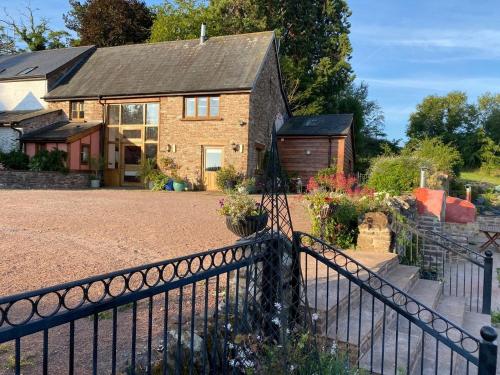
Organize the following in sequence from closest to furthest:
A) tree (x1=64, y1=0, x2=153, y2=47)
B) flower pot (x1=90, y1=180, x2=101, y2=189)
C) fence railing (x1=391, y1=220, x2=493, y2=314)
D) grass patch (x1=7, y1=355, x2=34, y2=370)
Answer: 1. grass patch (x1=7, y1=355, x2=34, y2=370)
2. fence railing (x1=391, y1=220, x2=493, y2=314)
3. flower pot (x1=90, y1=180, x2=101, y2=189)
4. tree (x1=64, y1=0, x2=153, y2=47)

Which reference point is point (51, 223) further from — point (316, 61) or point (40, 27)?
point (40, 27)

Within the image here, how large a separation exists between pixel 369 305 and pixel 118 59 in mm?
21158

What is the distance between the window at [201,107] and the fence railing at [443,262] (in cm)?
1189

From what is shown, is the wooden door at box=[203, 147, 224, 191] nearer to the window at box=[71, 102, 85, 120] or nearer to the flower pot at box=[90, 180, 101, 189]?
the flower pot at box=[90, 180, 101, 189]

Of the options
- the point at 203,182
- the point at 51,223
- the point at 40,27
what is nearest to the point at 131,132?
the point at 203,182

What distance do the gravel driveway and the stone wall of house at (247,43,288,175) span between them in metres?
7.31

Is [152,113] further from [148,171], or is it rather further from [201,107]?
[148,171]

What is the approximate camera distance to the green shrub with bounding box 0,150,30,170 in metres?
17.7

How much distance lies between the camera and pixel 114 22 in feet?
100

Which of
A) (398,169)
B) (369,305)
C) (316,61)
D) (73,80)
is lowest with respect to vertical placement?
(369,305)

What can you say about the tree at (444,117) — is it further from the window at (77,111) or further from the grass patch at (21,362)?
the grass patch at (21,362)

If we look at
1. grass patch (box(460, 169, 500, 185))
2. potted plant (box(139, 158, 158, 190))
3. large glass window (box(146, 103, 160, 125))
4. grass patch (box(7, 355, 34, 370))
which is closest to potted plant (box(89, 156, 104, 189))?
potted plant (box(139, 158, 158, 190))

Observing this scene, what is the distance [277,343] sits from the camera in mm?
3309

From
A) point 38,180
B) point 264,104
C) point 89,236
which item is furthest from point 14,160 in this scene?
point 89,236
